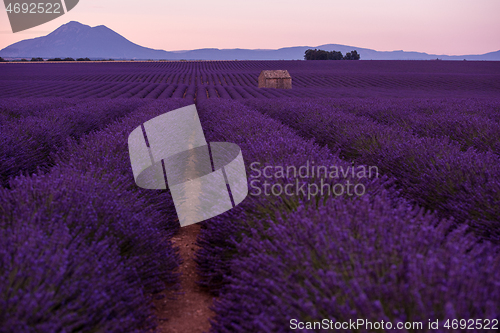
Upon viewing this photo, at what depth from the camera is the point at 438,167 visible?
2.82 m

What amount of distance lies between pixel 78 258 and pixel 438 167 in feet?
9.38

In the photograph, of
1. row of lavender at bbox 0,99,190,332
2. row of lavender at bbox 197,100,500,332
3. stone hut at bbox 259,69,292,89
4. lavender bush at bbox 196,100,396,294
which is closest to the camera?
row of lavender at bbox 197,100,500,332

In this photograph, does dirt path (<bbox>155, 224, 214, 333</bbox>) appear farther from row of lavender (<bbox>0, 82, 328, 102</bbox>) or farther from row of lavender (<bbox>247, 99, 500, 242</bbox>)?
A: row of lavender (<bbox>0, 82, 328, 102</bbox>)

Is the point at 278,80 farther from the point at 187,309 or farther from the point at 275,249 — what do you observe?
the point at 275,249

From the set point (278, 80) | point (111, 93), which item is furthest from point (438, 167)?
point (278, 80)

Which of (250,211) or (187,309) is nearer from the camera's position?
(187,309)

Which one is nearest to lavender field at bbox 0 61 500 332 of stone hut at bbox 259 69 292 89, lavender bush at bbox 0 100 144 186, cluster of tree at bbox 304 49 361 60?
lavender bush at bbox 0 100 144 186

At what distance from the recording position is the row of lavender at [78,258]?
3.75 ft

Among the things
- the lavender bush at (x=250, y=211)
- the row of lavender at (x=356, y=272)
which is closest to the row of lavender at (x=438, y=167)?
the row of lavender at (x=356, y=272)

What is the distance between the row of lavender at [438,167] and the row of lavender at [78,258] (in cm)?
159

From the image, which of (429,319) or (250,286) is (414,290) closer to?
(429,319)

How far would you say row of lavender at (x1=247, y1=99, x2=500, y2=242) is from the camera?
2180 mm

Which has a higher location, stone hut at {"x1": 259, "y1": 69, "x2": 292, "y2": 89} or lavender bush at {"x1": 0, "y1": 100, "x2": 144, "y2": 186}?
lavender bush at {"x1": 0, "y1": 100, "x2": 144, "y2": 186}

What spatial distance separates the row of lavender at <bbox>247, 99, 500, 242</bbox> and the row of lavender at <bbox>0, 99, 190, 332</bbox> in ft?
5.21
